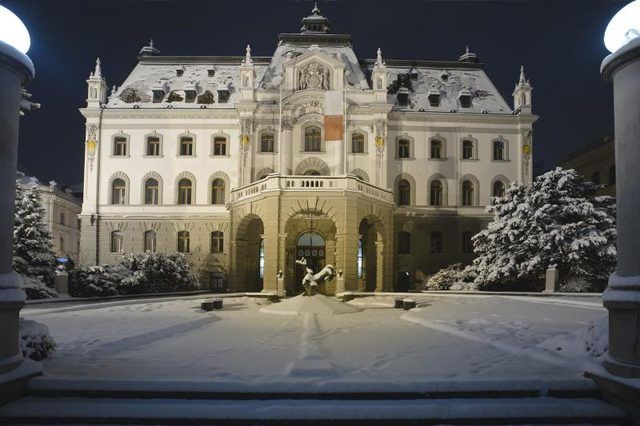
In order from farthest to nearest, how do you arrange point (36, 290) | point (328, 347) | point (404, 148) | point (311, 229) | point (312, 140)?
1. point (404, 148)
2. point (312, 140)
3. point (311, 229)
4. point (36, 290)
5. point (328, 347)

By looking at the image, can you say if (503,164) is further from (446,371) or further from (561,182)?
(446,371)

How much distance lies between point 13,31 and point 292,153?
107 ft

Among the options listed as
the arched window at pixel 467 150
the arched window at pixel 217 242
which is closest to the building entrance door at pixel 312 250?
the arched window at pixel 217 242

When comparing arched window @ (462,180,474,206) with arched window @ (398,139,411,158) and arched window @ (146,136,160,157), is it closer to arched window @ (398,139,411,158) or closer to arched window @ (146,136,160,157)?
arched window @ (398,139,411,158)

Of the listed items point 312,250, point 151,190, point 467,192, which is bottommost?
point 312,250

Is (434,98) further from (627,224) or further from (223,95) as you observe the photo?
(627,224)

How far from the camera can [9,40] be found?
589cm

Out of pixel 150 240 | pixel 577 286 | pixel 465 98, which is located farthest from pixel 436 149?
pixel 150 240

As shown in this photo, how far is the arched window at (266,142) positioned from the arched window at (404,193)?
10232 millimetres

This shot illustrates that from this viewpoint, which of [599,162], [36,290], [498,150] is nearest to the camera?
[36,290]

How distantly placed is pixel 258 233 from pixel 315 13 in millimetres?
22497

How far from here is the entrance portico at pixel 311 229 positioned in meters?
29.6

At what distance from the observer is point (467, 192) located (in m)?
40.9

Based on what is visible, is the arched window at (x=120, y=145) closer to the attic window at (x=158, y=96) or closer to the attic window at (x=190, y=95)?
the attic window at (x=158, y=96)
